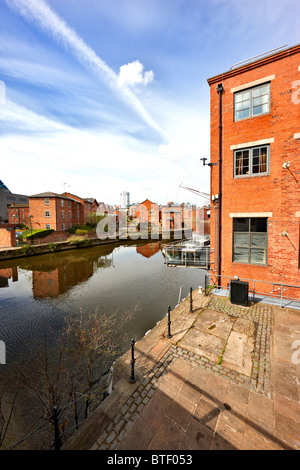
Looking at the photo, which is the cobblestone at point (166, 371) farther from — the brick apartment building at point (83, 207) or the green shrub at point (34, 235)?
the brick apartment building at point (83, 207)

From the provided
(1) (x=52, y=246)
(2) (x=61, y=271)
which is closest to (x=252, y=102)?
(2) (x=61, y=271)

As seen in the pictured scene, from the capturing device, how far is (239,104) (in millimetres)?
9844

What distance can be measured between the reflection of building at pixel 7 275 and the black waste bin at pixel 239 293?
18.7 m

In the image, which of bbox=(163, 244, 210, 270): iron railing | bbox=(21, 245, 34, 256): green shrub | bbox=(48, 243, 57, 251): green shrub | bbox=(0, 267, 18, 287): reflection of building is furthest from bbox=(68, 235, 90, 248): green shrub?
bbox=(163, 244, 210, 270): iron railing

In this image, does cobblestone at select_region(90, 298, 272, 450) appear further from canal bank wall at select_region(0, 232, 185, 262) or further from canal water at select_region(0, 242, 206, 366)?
canal bank wall at select_region(0, 232, 185, 262)

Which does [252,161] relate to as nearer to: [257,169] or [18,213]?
[257,169]

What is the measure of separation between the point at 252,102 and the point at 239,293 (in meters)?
9.53

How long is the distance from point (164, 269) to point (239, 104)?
51.2 ft

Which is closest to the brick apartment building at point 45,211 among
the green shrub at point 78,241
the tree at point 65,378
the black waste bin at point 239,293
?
the green shrub at point 78,241

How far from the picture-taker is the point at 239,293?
28.2ft

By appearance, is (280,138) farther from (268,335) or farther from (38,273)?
(38,273)

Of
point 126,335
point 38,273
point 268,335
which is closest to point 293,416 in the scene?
point 268,335

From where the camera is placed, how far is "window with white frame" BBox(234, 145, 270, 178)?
30.3 feet

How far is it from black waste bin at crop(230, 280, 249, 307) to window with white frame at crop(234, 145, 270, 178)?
5.58m
